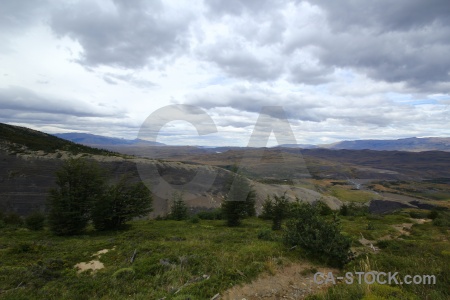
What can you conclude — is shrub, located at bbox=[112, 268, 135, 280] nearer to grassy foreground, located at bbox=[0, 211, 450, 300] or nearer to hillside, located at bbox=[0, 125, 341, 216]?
grassy foreground, located at bbox=[0, 211, 450, 300]

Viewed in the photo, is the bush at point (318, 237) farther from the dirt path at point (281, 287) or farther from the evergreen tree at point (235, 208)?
the evergreen tree at point (235, 208)

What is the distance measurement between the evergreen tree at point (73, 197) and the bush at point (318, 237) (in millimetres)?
19353

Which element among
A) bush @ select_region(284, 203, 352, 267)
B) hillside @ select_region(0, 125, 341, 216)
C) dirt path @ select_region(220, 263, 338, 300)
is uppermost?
bush @ select_region(284, 203, 352, 267)

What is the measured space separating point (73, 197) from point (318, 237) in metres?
21.7

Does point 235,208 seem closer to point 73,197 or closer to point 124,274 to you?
point 73,197

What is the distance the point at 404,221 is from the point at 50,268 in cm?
3492

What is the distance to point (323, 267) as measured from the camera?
1000cm

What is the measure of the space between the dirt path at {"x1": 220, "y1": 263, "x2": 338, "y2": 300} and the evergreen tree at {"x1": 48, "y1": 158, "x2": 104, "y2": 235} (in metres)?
19.1

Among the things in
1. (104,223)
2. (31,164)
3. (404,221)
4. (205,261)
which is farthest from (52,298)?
(31,164)

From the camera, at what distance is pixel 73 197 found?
21266 mm

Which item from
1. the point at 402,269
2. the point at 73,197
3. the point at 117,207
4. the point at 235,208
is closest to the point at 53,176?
the point at 73,197

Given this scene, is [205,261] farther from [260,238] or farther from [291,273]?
[260,238]

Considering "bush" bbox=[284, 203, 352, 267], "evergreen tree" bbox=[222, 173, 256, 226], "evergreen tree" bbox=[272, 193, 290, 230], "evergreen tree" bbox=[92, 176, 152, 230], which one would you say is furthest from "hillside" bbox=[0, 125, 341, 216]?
"bush" bbox=[284, 203, 352, 267]

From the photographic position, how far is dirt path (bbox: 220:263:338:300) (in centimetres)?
744
